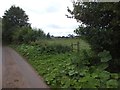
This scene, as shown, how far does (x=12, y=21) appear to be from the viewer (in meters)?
64.9

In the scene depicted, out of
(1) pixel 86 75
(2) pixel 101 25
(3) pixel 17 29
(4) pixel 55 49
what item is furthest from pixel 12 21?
(1) pixel 86 75

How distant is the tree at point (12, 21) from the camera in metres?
57.0

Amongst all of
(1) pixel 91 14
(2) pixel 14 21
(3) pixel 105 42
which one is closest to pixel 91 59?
(3) pixel 105 42

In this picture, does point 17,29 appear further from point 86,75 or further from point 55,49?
point 86,75

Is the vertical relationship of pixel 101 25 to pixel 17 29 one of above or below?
below

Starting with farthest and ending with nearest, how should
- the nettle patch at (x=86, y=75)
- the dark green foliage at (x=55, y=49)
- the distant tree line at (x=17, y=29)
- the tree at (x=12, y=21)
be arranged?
the tree at (x=12, y=21)
the distant tree line at (x=17, y=29)
the dark green foliage at (x=55, y=49)
the nettle patch at (x=86, y=75)

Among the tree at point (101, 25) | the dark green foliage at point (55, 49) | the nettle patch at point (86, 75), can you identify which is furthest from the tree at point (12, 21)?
the tree at point (101, 25)

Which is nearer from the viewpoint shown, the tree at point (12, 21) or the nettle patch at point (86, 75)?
the nettle patch at point (86, 75)

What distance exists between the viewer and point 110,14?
12.2 meters

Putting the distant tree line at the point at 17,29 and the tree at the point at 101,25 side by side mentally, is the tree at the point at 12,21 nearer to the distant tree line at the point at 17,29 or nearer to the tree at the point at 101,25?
the distant tree line at the point at 17,29

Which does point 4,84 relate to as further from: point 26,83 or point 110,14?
point 110,14

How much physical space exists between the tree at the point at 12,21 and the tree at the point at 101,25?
44.3 m

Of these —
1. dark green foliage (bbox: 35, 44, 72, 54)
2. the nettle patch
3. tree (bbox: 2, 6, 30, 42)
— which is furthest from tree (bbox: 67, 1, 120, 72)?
tree (bbox: 2, 6, 30, 42)

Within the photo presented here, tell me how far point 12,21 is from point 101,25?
178 feet
